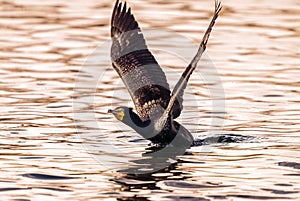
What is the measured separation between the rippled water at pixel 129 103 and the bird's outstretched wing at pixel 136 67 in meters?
0.59

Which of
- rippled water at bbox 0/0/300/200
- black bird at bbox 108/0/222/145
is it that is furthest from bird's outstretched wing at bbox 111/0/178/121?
rippled water at bbox 0/0/300/200

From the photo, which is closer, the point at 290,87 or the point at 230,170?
the point at 230,170

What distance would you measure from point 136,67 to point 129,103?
2033mm

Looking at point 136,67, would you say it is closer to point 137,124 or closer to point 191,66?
point 137,124

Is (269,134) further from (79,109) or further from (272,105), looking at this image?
(79,109)

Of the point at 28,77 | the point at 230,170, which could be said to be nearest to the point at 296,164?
the point at 230,170

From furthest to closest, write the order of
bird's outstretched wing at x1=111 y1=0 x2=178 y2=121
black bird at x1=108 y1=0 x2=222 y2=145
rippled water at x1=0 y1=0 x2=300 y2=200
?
1. bird's outstretched wing at x1=111 y1=0 x2=178 y2=121
2. black bird at x1=108 y1=0 x2=222 y2=145
3. rippled water at x1=0 y1=0 x2=300 y2=200

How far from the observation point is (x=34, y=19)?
18.8 metres

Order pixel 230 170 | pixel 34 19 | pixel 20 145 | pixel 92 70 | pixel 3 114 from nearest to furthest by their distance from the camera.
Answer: pixel 230 170
pixel 20 145
pixel 3 114
pixel 92 70
pixel 34 19

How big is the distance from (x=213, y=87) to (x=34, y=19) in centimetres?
552

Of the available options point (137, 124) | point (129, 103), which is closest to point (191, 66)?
point (137, 124)

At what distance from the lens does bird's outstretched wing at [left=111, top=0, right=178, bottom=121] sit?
11.8 metres

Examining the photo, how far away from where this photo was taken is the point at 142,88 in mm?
11812

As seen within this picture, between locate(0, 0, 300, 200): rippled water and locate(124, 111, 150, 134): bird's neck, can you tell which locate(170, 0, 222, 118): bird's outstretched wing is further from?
locate(0, 0, 300, 200): rippled water
